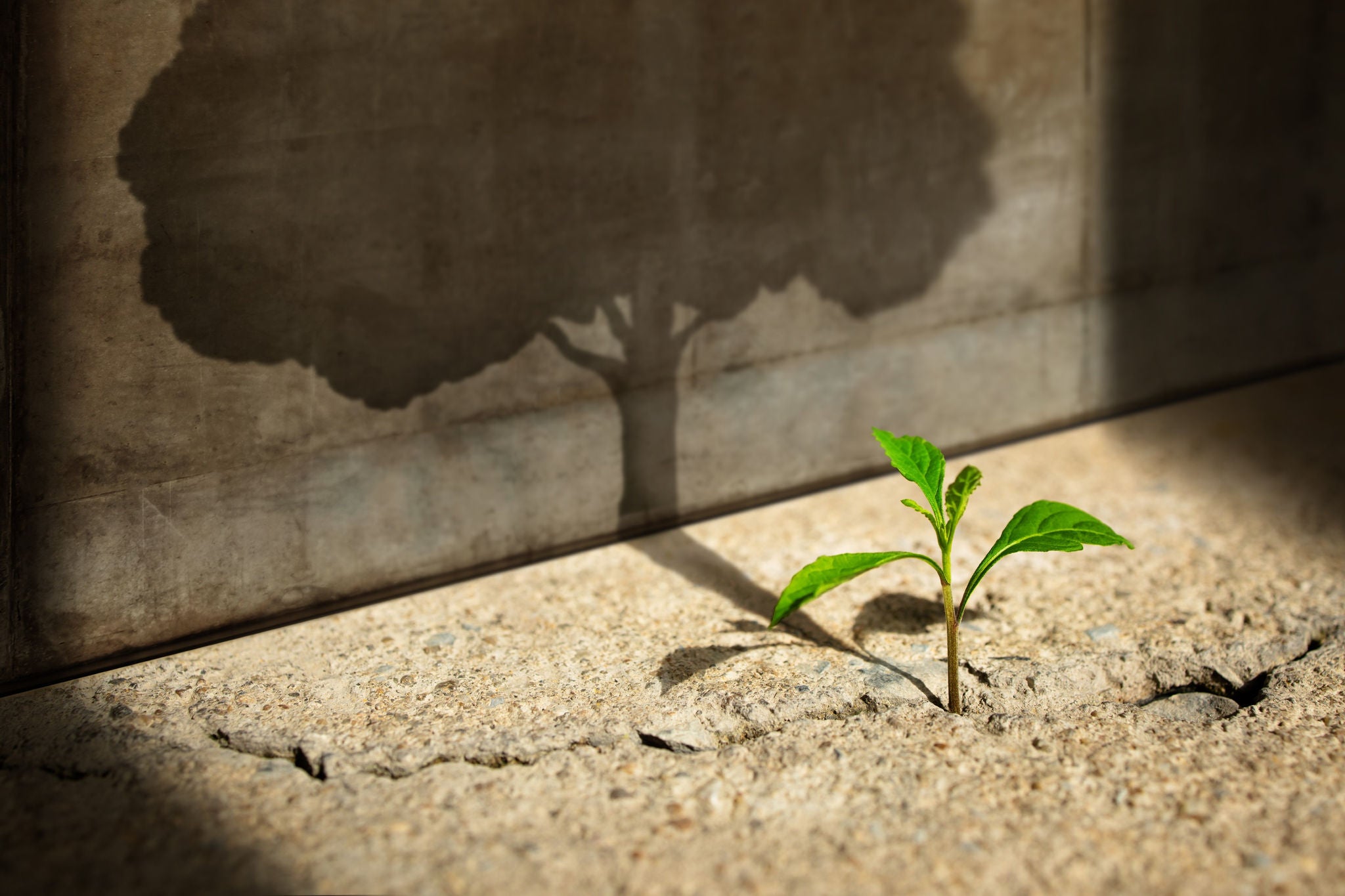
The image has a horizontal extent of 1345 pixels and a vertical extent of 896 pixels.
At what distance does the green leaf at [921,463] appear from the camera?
8.46 ft

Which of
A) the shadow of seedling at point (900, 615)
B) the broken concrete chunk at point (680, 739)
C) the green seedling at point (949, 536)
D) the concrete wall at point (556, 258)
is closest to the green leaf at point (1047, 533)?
the green seedling at point (949, 536)

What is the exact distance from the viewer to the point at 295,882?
2.07 metres

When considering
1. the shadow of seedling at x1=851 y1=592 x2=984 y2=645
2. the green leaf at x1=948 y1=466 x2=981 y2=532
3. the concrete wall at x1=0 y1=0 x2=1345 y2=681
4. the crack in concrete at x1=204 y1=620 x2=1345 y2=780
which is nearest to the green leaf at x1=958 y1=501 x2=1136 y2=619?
the green leaf at x1=948 y1=466 x2=981 y2=532

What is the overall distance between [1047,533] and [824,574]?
18.4 inches

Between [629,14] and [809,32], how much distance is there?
0.56 m

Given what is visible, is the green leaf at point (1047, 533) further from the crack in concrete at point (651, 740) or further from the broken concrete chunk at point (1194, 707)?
the broken concrete chunk at point (1194, 707)

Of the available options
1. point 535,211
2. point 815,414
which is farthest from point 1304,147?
point 535,211

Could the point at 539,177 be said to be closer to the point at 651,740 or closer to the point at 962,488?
the point at 962,488

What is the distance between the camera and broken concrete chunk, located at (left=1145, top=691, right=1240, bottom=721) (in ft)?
8.56

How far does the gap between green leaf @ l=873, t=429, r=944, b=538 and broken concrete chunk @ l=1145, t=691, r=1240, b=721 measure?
636mm

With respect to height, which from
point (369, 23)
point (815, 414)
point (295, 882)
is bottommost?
point (295, 882)

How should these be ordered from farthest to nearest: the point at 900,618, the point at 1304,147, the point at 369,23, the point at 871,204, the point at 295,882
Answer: the point at 1304,147 → the point at 871,204 → the point at 900,618 → the point at 369,23 → the point at 295,882

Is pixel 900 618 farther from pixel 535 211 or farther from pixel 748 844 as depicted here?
pixel 535 211

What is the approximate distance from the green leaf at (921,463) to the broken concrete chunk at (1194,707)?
64 centimetres
